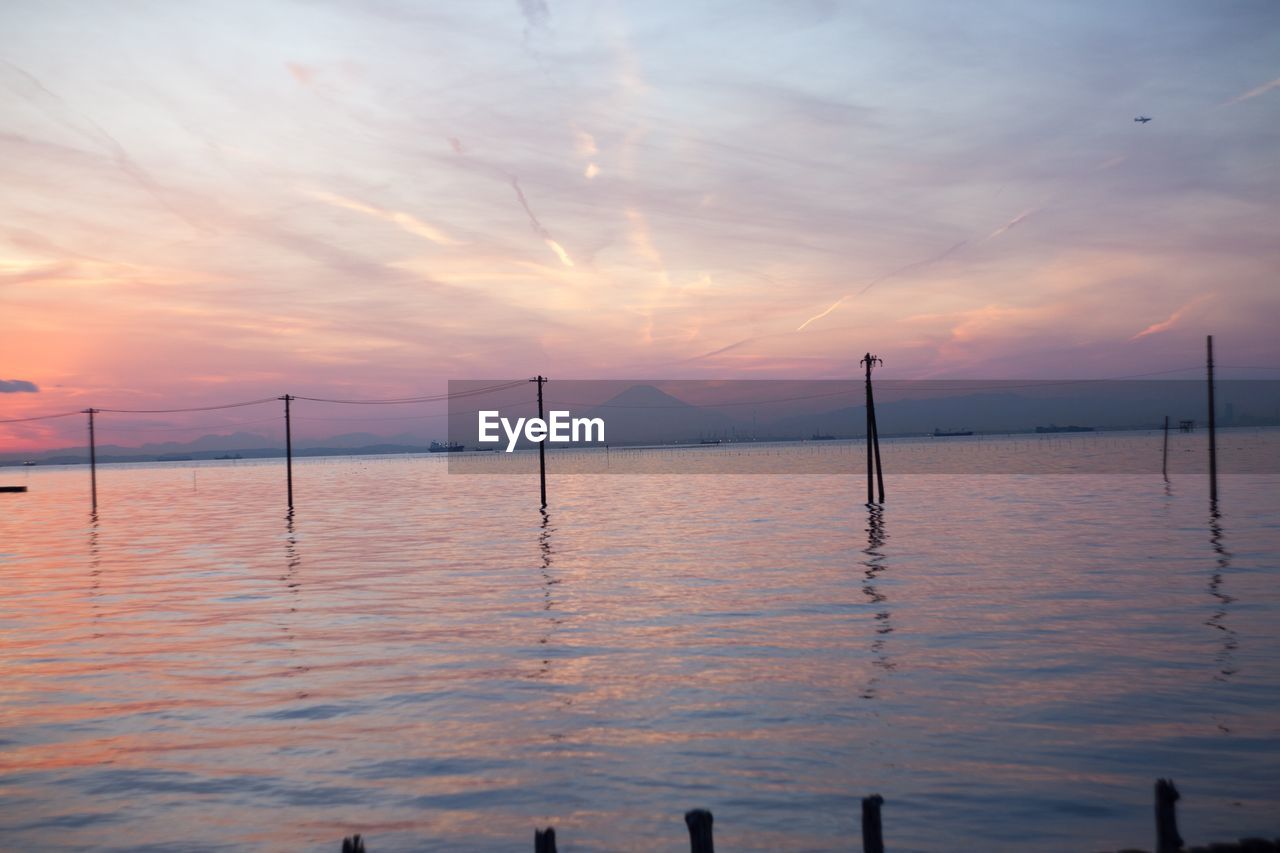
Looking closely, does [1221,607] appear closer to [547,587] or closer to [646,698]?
[646,698]

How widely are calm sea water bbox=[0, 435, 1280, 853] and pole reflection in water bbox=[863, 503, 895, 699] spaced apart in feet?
0.49

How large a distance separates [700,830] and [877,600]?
2422cm

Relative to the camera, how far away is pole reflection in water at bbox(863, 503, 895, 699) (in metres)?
20.2

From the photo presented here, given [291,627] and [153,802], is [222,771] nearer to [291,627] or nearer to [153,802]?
[153,802]

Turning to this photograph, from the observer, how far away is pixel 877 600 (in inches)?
1190

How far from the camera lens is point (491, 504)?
Result: 93.0m

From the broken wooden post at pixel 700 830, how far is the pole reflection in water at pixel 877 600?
11875 mm

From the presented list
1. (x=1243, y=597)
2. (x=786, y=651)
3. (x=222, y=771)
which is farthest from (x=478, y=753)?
(x=1243, y=597)

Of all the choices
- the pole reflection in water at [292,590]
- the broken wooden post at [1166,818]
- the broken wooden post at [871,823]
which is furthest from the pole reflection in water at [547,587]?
the broken wooden post at [1166,818]

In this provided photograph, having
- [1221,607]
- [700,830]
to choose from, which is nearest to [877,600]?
[1221,607]

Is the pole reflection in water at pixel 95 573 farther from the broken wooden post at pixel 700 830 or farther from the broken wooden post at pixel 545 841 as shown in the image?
the broken wooden post at pixel 700 830

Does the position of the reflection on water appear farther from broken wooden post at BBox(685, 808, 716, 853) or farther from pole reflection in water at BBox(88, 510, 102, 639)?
broken wooden post at BBox(685, 808, 716, 853)

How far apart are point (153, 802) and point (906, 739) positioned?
468 inches

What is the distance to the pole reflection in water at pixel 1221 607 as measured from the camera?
2017 centimetres
